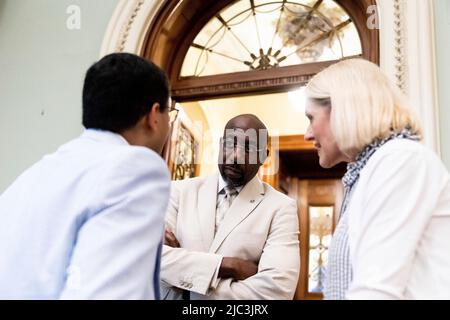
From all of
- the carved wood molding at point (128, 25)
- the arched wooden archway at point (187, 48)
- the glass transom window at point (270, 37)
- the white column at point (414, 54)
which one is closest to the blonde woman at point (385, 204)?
the white column at point (414, 54)

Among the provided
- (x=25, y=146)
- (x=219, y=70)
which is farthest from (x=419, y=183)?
(x=25, y=146)

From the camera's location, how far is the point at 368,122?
1.04 m

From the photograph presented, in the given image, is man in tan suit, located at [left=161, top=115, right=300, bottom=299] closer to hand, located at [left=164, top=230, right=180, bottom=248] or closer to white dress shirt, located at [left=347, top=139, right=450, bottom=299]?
hand, located at [left=164, top=230, right=180, bottom=248]

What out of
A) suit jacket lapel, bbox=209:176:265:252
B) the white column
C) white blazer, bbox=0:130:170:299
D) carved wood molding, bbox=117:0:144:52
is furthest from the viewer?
carved wood molding, bbox=117:0:144:52

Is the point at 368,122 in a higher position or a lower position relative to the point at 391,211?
higher

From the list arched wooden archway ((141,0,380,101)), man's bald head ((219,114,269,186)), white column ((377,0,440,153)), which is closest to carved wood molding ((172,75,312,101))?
arched wooden archway ((141,0,380,101))

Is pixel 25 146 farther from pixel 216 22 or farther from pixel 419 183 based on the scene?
pixel 419 183

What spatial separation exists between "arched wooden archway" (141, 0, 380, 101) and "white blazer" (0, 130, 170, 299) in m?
1.86

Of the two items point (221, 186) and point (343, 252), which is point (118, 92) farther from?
point (221, 186)

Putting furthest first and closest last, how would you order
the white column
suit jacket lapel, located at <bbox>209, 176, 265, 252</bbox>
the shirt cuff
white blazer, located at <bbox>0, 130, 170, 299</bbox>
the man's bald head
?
the white column → the man's bald head → suit jacket lapel, located at <bbox>209, 176, 265, 252</bbox> → the shirt cuff → white blazer, located at <bbox>0, 130, 170, 299</bbox>

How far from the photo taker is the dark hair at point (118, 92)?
927 mm

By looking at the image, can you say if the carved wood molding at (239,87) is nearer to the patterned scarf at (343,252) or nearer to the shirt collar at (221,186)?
the shirt collar at (221,186)

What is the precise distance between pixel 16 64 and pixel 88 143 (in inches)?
98.8

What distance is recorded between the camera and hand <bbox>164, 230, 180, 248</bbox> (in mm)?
1562
